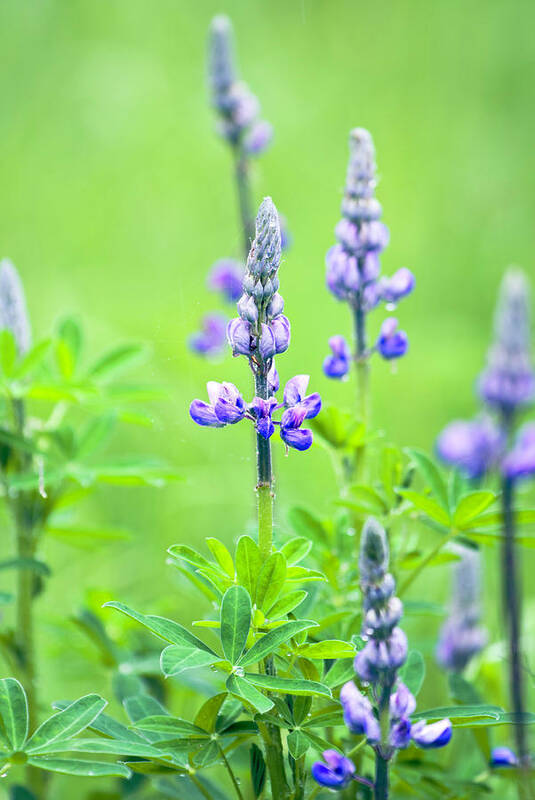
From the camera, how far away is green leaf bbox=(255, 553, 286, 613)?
1.08 metres

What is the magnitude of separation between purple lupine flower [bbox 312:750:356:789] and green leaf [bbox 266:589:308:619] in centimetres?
16

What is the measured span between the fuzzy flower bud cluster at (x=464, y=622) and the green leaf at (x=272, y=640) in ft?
2.48

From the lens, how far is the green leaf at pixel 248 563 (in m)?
1.09

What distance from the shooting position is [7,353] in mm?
1509

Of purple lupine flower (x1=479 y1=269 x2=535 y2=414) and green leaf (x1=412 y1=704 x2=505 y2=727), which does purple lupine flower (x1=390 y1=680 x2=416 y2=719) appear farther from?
purple lupine flower (x1=479 y1=269 x2=535 y2=414)

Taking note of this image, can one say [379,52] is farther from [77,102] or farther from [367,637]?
[367,637]

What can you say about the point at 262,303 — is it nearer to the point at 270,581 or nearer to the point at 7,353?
the point at 270,581

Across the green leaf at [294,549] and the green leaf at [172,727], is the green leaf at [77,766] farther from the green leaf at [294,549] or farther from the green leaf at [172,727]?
the green leaf at [294,549]

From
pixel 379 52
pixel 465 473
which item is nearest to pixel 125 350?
pixel 465 473

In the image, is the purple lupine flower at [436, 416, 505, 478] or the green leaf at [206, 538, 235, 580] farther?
the purple lupine flower at [436, 416, 505, 478]

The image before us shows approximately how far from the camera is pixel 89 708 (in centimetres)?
110

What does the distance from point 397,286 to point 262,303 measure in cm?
37

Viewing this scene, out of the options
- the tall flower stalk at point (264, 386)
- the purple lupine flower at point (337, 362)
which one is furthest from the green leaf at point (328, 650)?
the purple lupine flower at point (337, 362)

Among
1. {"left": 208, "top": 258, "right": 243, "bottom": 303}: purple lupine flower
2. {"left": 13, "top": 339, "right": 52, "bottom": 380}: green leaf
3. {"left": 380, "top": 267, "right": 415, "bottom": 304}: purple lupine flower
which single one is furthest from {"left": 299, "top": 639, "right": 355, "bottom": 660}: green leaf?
{"left": 208, "top": 258, "right": 243, "bottom": 303}: purple lupine flower
